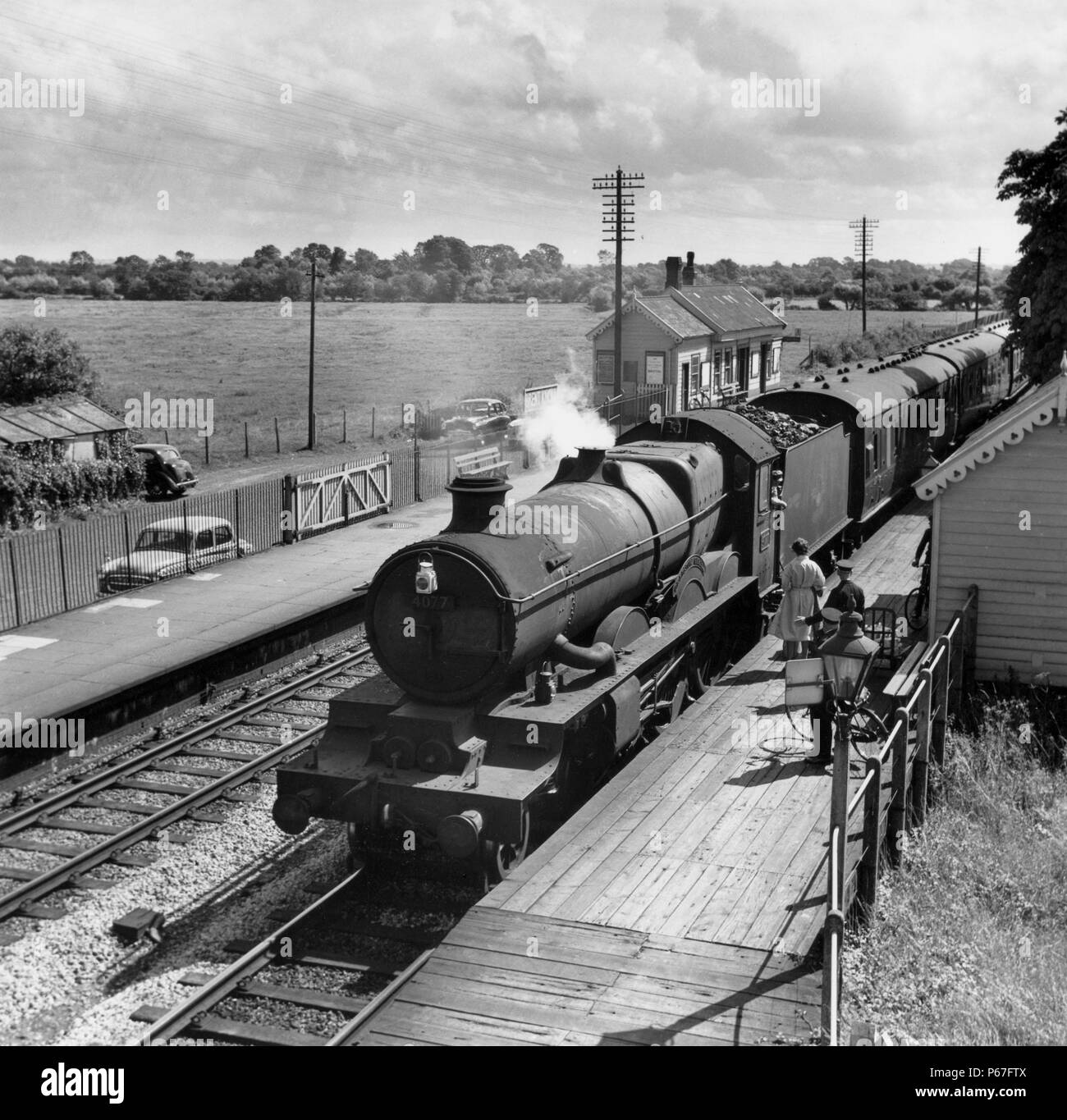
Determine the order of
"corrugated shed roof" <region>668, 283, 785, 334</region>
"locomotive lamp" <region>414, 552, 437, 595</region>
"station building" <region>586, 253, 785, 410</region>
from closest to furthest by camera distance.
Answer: "locomotive lamp" <region>414, 552, 437, 595</region> → "station building" <region>586, 253, 785, 410</region> → "corrugated shed roof" <region>668, 283, 785, 334</region>

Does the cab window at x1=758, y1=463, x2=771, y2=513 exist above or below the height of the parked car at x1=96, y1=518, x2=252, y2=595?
above

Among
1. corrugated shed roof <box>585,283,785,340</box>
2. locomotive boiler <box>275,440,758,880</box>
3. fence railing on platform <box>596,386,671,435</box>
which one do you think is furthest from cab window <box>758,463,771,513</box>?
corrugated shed roof <box>585,283,785,340</box>

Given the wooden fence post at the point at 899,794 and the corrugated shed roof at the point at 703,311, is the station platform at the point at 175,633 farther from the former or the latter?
the corrugated shed roof at the point at 703,311

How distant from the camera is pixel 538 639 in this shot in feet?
33.5

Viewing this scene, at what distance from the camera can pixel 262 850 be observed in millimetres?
11070

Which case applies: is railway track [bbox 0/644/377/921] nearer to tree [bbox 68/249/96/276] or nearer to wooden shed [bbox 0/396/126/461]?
wooden shed [bbox 0/396/126/461]

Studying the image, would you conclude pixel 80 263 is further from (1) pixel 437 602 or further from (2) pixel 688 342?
(1) pixel 437 602

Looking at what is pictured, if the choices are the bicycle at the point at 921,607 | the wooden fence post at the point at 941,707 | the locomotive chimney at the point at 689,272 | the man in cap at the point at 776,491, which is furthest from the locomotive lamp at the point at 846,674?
the locomotive chimney at the point at 689,272

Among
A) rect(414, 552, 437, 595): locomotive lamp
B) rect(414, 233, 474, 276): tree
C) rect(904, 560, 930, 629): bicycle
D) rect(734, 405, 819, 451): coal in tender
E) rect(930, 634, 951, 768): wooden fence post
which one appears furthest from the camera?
rect(414, 233, 474, 276): tree

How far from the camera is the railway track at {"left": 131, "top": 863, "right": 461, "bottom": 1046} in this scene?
26.1ft

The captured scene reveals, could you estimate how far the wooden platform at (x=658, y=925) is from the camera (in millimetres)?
7117

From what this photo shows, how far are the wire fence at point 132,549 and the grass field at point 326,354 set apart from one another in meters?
14.2

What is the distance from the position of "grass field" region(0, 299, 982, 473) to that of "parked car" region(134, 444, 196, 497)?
19.7 ft

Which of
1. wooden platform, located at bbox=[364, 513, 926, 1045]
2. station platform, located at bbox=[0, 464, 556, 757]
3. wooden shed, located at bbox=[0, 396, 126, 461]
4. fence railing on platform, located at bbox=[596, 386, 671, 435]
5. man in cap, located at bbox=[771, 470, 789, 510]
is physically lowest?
wooden platform, located at bbox=[364, 513, 926, 1045]
